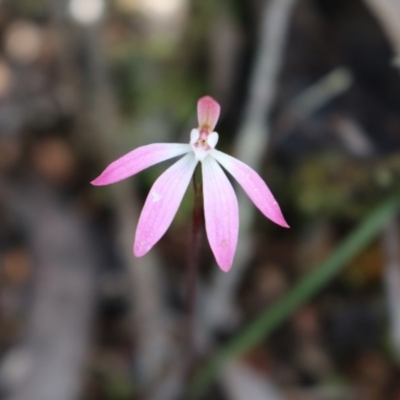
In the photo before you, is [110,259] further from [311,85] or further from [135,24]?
[135,24]

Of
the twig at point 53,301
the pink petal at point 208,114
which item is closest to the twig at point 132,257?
the twig at point 53,301

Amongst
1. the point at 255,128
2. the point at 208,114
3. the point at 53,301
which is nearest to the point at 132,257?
the point at 53,301

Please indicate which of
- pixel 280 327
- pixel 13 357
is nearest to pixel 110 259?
pixel 13 357

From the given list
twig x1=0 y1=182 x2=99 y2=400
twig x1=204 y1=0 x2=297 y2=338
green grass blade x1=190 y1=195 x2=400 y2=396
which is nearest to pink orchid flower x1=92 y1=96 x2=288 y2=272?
green grass blade x1=190 y1=195 x2=400 y2=396

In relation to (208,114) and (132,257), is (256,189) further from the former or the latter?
(132,257)

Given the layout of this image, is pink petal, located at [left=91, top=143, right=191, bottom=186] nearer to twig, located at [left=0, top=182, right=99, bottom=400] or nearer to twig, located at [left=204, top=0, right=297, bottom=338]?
twig, located at [left=204, top=0, right=297, bottom=338]

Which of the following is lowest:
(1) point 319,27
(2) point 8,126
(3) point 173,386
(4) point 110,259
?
(3) point 173,386

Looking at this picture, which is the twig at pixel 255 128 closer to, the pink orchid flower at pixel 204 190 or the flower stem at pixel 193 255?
the flower stem at pixel 193 255
